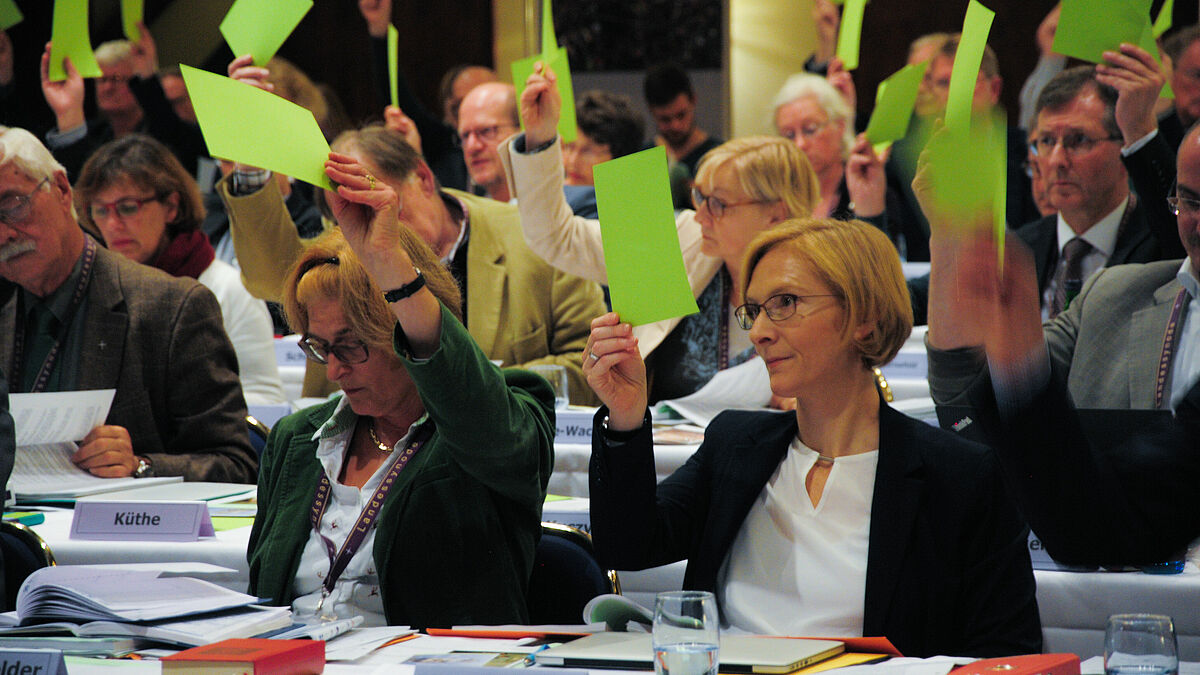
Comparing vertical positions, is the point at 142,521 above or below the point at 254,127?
below

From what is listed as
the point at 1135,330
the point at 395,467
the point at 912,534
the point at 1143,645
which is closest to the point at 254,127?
the point at 395,467

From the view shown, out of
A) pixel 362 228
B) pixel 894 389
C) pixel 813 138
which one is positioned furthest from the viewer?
pixel 813 138

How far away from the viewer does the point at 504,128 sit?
559cm

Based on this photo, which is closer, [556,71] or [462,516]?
[462,516]

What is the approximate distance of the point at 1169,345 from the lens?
98.7 inches

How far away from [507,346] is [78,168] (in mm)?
2507

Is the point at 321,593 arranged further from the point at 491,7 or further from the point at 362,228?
the point at 491,7

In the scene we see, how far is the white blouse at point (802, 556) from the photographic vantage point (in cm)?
190

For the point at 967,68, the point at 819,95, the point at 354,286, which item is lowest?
the point at 354,286

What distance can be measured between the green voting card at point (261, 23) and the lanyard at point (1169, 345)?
6.40 feet

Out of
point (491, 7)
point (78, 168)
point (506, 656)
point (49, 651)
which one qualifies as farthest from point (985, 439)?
point (491, 7)

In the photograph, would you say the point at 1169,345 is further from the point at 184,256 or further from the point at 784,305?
the point at 184,256

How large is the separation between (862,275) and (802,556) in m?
0.48

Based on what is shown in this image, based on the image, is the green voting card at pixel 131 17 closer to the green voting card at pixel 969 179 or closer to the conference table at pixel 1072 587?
the conference table at pixel 1072 587
